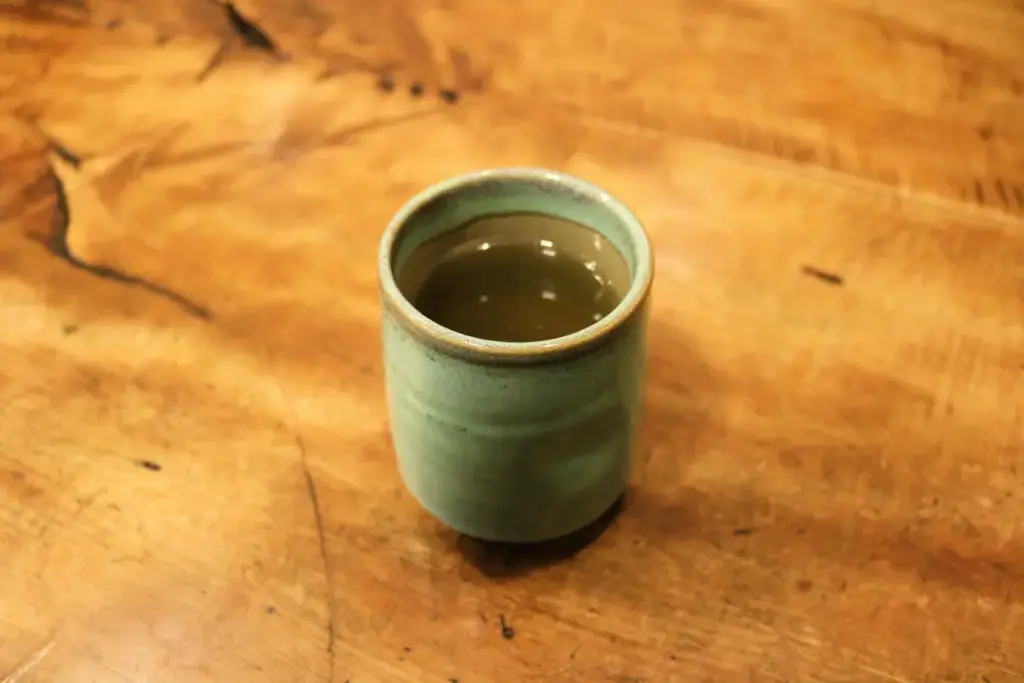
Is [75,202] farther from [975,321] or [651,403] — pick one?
[975,321]

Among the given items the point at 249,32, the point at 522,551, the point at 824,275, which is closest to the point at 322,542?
the point at 522,551

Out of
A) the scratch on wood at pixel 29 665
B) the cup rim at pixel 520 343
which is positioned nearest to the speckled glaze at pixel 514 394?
the cup rim at pixel 520 343

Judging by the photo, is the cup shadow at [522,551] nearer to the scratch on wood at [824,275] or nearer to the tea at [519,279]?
the tea at [519,279]

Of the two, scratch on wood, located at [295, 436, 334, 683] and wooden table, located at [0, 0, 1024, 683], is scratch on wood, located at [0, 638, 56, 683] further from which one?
scratch on wood, located at [295, 436, 334, 683]

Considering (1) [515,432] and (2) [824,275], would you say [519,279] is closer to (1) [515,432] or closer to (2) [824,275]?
(1) [515,432]

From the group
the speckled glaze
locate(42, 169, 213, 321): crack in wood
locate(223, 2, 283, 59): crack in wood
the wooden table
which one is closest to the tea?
the speckled glaze
